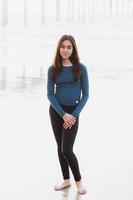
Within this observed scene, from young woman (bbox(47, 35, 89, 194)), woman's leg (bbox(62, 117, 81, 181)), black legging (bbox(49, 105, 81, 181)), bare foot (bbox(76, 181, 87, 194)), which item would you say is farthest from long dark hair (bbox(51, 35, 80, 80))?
bare foot (bbox(76, 181, 87, 194))

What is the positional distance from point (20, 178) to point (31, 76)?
7.63 meters

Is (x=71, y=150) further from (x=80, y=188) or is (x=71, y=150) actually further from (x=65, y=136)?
(x=80, y=188)

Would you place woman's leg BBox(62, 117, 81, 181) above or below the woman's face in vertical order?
below

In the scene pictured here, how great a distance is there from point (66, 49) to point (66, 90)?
1.20 ft

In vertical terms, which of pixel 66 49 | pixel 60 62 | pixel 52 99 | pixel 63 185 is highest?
pixel 66 49

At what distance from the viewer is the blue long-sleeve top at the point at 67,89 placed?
4.74m

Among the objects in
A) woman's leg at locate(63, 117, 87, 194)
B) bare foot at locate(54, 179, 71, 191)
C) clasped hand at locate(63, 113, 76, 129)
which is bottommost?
bare foot at locate(54, 179, 71, 191)

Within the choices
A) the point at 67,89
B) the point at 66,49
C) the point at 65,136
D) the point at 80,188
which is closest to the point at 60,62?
the point at 66,49

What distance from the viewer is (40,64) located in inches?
610

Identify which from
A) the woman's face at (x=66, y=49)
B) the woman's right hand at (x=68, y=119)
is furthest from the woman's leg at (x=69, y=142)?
the woman's face at (x=66, y=49)

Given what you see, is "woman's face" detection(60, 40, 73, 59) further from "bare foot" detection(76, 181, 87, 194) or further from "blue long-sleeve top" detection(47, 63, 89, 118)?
"bare foot" detection(76, 181, 87, 194)

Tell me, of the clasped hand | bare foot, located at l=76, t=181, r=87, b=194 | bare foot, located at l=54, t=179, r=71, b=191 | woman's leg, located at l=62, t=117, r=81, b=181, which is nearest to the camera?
the clasped hand

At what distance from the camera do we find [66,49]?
472 cm

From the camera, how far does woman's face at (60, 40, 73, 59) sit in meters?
4.72
